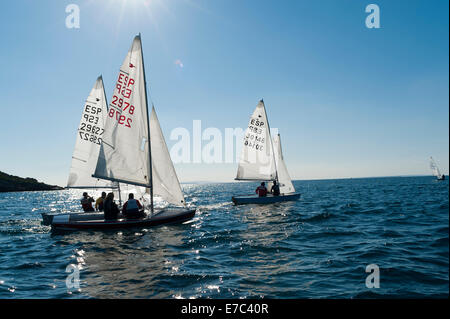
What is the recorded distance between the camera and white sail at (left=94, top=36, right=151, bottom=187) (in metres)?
18.4

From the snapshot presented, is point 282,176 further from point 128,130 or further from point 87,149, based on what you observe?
point 87,149

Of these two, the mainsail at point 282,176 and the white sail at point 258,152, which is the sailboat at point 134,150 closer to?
the white sail at point 258,152

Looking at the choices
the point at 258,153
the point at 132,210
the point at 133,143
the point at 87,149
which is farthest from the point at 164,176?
the point at 258,153

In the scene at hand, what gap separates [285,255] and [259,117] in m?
22.8

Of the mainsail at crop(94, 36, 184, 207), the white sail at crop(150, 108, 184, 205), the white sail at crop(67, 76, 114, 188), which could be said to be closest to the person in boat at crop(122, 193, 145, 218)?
the mainsail at crop(94, 36, 184, 207)

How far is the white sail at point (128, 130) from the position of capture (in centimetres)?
1842

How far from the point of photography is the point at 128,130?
18766 millimetres

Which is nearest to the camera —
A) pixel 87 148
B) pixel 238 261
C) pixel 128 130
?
pixel 238 261

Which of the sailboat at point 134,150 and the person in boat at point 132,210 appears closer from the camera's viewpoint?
the person in boat at point 132,210

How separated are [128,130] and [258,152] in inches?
663

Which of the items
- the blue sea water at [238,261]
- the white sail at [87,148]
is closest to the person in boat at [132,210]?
the blue sea water at [238,261]

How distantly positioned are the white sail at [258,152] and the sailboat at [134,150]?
13594 mm

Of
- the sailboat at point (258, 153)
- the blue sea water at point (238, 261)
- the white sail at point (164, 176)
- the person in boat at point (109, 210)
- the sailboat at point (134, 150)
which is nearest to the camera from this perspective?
the blue sea water at point (238, 261)
